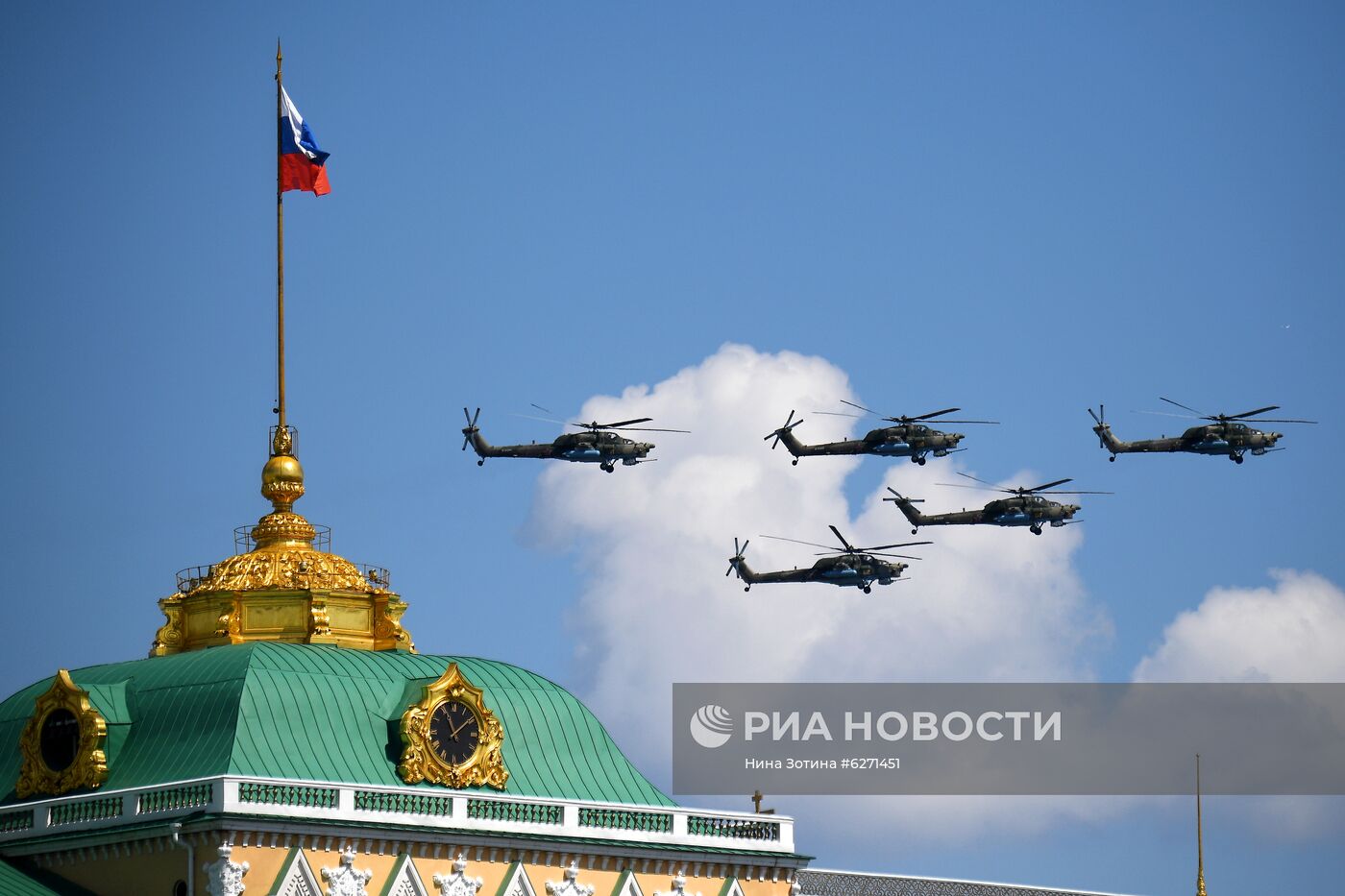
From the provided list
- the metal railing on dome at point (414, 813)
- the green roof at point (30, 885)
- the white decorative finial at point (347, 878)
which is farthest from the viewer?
the green roof at point (30, 885)

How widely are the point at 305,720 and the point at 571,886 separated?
29.3ft

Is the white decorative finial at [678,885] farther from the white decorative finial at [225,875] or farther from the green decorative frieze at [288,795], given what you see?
the white decorative finial at [225,875]

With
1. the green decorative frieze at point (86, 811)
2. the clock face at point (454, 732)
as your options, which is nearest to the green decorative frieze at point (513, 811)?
the clock face at point (454, 732)

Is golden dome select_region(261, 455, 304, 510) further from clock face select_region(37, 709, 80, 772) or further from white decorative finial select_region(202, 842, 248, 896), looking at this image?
white decorative finial select_region(202, 842, 248, 896)

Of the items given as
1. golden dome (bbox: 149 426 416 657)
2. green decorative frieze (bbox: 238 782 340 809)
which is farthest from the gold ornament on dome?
green decorative frieze (bbox: 238 782 340 809)

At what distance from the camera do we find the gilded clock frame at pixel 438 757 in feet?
344

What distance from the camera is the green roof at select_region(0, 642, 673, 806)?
104m

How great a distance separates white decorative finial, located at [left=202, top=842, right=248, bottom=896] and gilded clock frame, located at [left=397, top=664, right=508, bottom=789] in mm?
7245

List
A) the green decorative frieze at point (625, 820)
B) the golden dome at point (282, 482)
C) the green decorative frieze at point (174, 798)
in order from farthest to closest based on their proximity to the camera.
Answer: the golden dome at point (282, 482) → the green decorative frieze at point (625, 820) → the green decorative frieze at point (174, 798)

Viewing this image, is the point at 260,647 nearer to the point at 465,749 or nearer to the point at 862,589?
the point at 465,749

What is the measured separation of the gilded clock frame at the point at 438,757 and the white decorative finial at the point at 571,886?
128 inches

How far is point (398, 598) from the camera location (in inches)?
4451

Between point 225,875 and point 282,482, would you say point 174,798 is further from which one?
point 282,482

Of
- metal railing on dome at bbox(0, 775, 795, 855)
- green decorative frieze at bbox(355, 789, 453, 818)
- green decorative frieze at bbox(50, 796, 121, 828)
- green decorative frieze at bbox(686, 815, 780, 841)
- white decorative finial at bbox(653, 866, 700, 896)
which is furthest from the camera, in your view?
green decorative frieze at bbox(686, 815, 780, 841)
